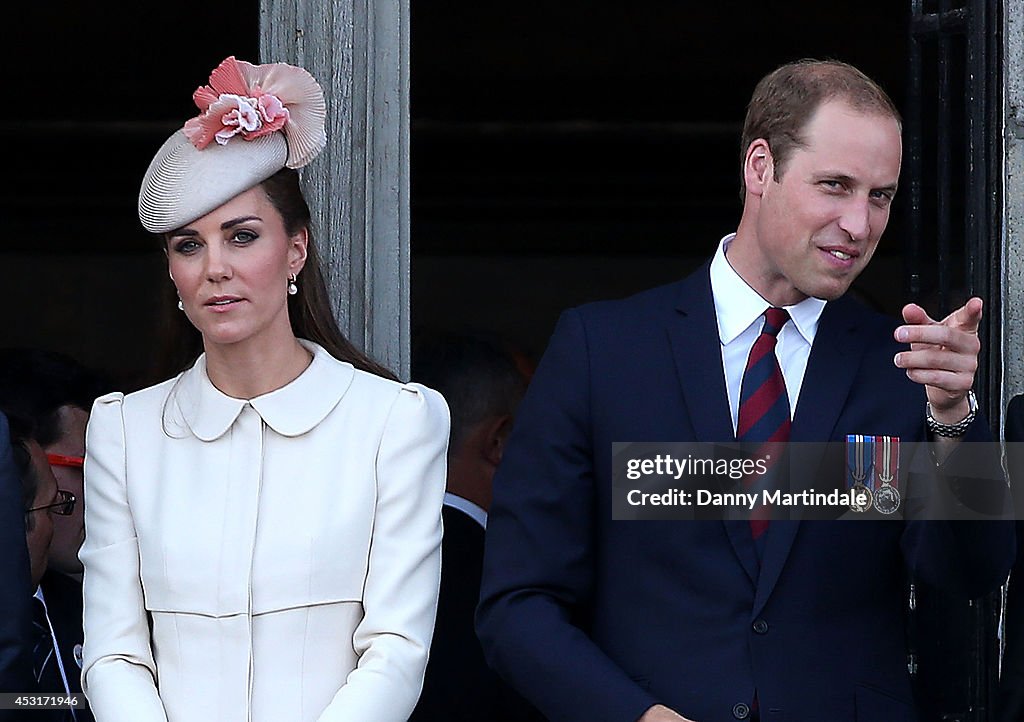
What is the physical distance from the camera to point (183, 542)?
2703 millimetres

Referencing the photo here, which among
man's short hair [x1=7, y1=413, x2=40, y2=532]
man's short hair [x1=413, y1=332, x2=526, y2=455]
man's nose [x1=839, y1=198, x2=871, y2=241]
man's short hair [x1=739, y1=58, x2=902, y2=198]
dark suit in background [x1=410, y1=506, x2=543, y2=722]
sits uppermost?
man's short hair [x1=739, y1=58, x2=902, y2=198]

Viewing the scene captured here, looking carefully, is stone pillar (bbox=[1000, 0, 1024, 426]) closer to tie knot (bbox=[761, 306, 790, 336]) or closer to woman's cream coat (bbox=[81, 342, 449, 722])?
tie knot (bbox=[761, 306, 790, 336])

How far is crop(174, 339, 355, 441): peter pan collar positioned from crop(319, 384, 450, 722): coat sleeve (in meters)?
0.11

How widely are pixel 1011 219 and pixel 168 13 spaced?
4342 mm

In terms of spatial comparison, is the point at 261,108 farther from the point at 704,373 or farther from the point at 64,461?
the point at 64,461

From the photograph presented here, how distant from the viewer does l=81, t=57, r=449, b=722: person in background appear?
2666mm

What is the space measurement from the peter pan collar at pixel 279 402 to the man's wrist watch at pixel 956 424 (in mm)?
888

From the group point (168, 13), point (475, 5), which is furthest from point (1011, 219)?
point (168, 13)

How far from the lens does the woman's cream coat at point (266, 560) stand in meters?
2.66

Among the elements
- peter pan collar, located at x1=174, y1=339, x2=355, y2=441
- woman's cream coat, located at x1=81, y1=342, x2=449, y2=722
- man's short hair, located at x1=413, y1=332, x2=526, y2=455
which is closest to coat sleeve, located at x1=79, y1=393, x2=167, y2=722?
woman's cream coat, located at x1=81, y1=342, x2=449, y2=722

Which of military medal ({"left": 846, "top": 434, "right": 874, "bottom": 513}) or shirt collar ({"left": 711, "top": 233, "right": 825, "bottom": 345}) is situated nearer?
military medal ({"left": 846, "top": 434, "right": 874, "bottom": 513})

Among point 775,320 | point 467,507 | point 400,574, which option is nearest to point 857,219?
point 775,320

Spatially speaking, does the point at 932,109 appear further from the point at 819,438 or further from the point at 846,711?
the point at 846,711

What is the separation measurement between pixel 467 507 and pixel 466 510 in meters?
0.04
